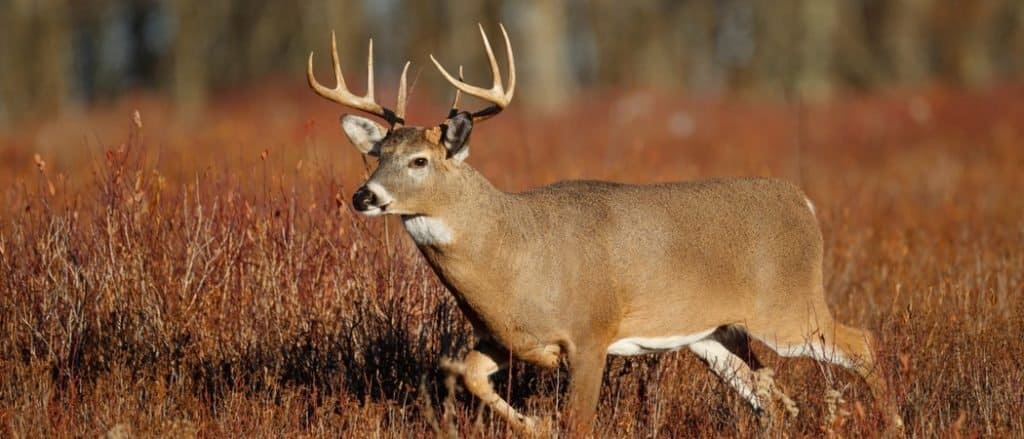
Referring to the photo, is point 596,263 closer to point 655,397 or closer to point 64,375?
point 655,397

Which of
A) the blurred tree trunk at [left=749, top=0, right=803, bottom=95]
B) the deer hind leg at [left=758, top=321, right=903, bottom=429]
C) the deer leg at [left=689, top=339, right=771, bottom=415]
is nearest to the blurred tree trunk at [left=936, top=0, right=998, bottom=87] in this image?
the blurred tree trunk at [left=749, top=0, right=803, bottom=95]

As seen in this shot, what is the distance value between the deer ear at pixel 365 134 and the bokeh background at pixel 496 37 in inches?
963

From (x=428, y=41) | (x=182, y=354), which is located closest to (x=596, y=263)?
(x=182, y=354)

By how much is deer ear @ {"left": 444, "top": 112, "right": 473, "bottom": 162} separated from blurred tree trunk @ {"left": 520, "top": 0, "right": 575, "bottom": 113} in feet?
65.8

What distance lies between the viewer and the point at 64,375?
6.41 m

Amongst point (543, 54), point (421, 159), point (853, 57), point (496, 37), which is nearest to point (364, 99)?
point (421, 159)

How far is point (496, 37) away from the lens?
40.0 metres

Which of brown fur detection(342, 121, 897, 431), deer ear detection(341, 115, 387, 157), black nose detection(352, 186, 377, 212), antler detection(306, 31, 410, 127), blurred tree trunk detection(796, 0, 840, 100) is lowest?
blurred tree trunk detection(796, 0, 840, 100)

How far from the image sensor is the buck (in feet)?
18.2

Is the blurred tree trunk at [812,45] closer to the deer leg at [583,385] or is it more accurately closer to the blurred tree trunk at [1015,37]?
the blurred tree trunk at [1015,37]

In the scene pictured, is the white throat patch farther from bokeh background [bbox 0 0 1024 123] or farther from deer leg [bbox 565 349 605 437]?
bokeh background [bbox 0 0 1024 123]

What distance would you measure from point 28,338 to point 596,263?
2.87 meters

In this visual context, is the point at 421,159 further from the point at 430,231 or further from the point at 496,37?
the point at 496,37

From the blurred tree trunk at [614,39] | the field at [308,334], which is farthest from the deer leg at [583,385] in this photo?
the blurred tree trunk at [614,39]
